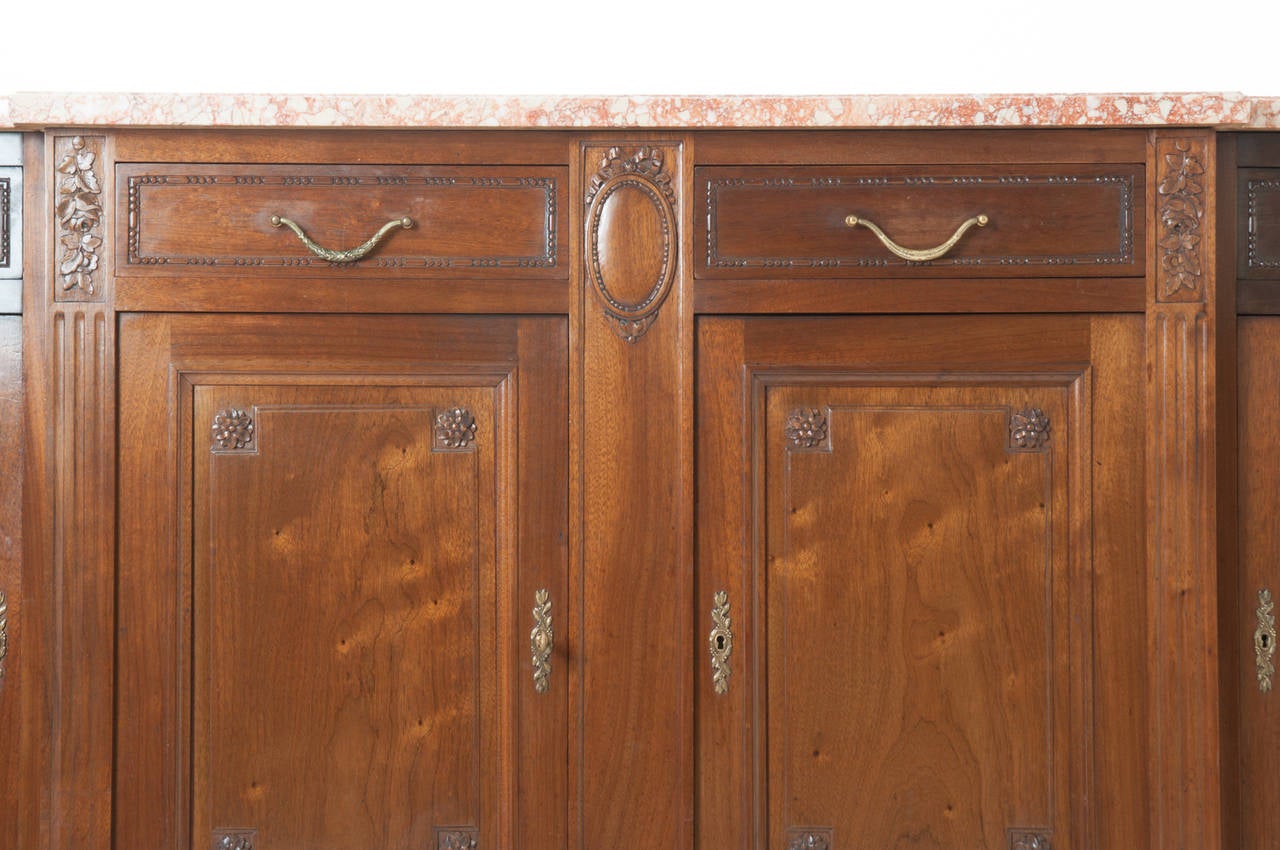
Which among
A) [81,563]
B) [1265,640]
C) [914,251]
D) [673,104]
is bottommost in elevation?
[1265,640]

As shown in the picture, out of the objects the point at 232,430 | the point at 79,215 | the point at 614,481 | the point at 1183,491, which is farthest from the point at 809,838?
the point at 79,215

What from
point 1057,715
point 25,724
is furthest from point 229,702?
point 1057,715

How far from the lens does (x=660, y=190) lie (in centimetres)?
132

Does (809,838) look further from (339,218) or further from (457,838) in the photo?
(339,218)

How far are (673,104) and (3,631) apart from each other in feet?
3.78

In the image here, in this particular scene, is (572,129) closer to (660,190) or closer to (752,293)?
(660,190)

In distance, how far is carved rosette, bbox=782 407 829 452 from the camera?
52.2 inches

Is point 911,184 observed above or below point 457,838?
above

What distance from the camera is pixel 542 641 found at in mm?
1318

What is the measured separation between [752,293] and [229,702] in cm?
90

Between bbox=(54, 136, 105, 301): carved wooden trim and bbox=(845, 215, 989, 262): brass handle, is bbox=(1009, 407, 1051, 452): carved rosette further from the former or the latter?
bbox=(54, 136, 105, 301): carved wooden trim

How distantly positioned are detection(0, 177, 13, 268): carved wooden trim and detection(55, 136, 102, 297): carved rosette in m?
0.07

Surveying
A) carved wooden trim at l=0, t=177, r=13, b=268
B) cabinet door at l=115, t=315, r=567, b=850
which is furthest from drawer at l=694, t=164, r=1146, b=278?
carved wooden trim at l=0, t=177, r=13, b=268

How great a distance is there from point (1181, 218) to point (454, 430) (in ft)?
3.35
